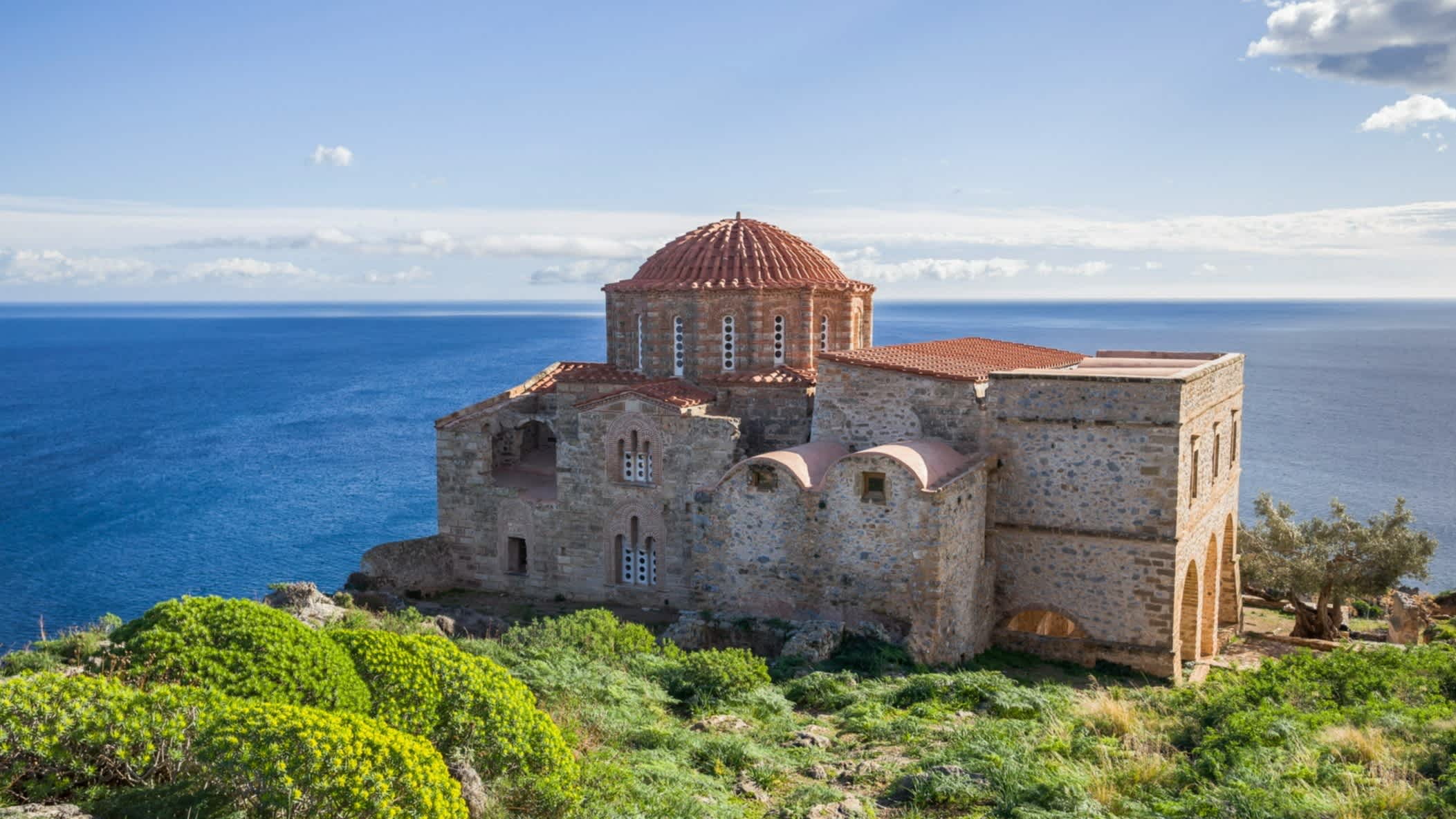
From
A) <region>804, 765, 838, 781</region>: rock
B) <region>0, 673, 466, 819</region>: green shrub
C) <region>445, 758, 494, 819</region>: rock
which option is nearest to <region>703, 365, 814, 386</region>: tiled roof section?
<region>804, 765, 838, 781</region>: rock

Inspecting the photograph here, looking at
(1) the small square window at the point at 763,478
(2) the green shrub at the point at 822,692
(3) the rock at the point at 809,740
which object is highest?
(1) the small square window at the point at 763,478

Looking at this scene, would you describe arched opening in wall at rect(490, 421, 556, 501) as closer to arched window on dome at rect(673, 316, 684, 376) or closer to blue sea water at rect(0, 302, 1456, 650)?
arched window on dome at rect(673, 316, 684, 376)

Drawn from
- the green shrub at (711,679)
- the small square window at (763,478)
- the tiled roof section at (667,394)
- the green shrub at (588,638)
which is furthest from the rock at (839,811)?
the tiled roof section at (667,394)

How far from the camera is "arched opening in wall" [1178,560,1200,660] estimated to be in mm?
19984

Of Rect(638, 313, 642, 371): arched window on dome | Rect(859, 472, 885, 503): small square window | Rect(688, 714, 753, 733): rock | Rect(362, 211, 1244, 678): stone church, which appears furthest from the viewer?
Rect(638, 313, 642, 371): arched window on dome

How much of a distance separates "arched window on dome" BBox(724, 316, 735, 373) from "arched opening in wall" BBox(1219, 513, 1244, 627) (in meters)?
12.6

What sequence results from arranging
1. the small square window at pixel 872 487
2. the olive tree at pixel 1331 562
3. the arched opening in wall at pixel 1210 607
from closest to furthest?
1. the small square window at pixel 872 487
2. the arched opening in wall at pixel 1210 607
3. the olive tree at pixel 1331 562

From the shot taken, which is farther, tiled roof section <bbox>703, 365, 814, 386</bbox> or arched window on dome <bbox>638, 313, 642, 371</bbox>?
arched window on dome <bbox>638, 313, 642, 371</bbox>

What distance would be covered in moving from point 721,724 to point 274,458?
181 feet

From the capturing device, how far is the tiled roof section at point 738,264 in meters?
24.7

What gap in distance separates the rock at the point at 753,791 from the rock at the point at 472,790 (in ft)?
9.52

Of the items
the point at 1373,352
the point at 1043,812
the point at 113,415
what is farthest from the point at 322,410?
the point at 1373,352

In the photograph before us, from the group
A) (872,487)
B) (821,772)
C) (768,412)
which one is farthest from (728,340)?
(821,772)

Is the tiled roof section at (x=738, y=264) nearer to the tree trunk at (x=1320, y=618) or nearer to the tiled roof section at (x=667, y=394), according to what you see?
the tiled roof section at (x=667, y=394)
